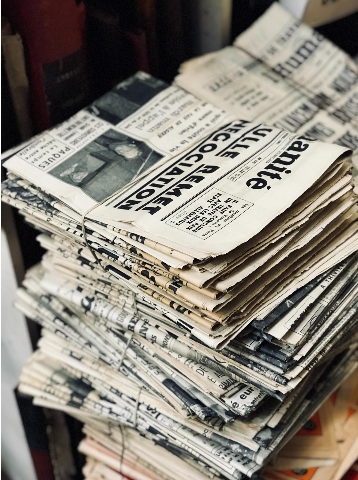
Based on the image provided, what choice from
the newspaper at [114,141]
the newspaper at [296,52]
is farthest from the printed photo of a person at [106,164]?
the newspaper at [296,52]

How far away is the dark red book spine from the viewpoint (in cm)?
81

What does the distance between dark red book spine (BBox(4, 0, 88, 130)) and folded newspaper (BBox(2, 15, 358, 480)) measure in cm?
6

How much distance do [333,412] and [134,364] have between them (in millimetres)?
401

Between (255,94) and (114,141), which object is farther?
(255,94)

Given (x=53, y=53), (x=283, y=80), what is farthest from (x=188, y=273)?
(x=283, y=80)

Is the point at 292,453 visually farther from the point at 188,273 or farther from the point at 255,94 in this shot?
the point at 255,94

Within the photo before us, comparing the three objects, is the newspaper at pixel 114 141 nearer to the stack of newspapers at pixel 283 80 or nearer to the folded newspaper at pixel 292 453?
the stack of newspapers at pixel 283 80

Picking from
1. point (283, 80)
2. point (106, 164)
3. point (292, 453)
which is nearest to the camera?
point (106, 164)

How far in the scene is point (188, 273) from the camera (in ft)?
1.93

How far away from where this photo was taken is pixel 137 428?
84 cm

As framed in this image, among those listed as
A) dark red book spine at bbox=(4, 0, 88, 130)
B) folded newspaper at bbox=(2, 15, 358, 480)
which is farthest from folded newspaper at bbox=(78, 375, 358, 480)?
dark red book spine at bbox=(4, 0, 88, 130)

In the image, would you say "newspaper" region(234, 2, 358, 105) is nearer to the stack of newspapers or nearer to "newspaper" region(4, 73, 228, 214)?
the stack of newspapers

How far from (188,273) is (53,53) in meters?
0.45

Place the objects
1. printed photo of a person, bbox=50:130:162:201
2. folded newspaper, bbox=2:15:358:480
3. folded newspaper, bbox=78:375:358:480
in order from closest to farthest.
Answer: folded newspaper, bbox=2:15:358:480 → printed photo of a person, bbox=50:130:162:201 → folded newspaper, bbox=78:375:358:480
